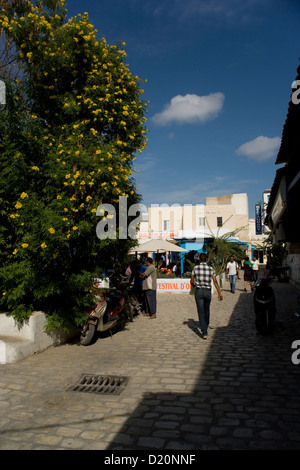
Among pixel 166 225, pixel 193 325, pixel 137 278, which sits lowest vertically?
pixel 193 325

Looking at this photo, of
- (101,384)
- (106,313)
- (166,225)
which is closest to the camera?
(101,384)

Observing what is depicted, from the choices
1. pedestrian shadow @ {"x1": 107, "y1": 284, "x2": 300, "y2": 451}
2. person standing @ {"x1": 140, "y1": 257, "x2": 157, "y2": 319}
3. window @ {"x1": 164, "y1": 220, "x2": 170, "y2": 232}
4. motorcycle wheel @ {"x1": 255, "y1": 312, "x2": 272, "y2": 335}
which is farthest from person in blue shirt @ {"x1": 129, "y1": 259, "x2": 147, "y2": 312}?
window @ {"x1": 164, "y1": 220, "x2": 170, "y2": 232}

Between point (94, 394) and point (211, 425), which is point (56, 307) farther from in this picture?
point (211, 425)

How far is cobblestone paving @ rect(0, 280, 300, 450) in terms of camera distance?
338 cm

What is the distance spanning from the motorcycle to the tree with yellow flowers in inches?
12.6

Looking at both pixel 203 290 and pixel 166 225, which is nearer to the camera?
pixel 203 290

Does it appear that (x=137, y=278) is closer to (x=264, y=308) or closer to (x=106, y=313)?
(x=106, y=313)

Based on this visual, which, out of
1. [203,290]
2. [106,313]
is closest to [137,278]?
[106,313]

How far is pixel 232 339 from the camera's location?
755 centimetres

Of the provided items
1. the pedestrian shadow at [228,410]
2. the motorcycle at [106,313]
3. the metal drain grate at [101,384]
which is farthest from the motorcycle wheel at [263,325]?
the metal drain grate at [101,384]

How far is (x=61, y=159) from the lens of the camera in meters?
7.04

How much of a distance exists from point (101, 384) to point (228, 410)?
6.25 ft

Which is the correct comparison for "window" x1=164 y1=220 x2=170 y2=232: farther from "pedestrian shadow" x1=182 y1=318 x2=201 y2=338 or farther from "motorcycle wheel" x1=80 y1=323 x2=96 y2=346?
"motorcycle wheel" x1=80 y1=323 x2=96 y2=346
